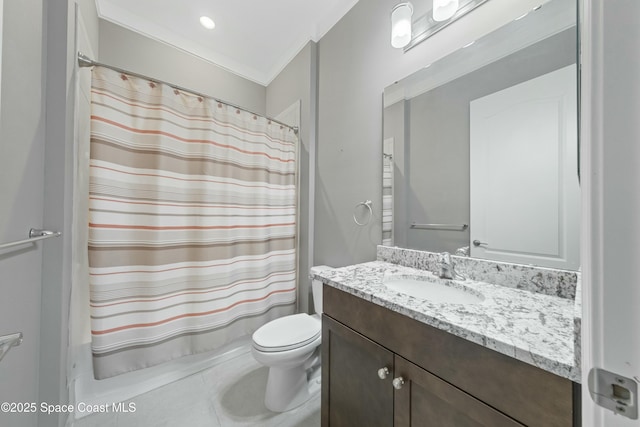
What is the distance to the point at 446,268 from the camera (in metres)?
1.01

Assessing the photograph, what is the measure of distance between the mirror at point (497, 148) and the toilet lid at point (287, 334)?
0.78 m

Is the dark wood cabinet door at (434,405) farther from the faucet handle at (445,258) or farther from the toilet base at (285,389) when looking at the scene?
the toilet base at (285,389)

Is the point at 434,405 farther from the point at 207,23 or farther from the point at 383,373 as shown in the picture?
the point at 207,23

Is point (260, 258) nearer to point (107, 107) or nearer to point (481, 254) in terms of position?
point (107, 107)

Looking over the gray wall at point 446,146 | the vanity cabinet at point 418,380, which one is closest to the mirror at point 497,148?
the gray wall at point 446,146

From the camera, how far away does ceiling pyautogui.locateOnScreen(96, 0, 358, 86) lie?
1.71 m

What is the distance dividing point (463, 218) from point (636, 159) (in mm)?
829

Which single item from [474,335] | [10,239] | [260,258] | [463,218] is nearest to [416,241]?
[463,218]

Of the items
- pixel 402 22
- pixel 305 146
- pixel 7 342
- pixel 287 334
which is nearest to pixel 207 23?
pixel 305 146

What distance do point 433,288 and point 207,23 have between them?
2.51 metres

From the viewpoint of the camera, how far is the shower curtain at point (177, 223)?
1.26m

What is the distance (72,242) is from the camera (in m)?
1.14

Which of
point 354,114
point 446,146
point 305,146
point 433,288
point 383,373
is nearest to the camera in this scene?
point 383,373

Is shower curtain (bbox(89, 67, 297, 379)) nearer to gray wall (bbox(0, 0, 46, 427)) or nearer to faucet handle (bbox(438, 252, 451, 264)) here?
gray wall (bbox(0, 0, 46, 427))
